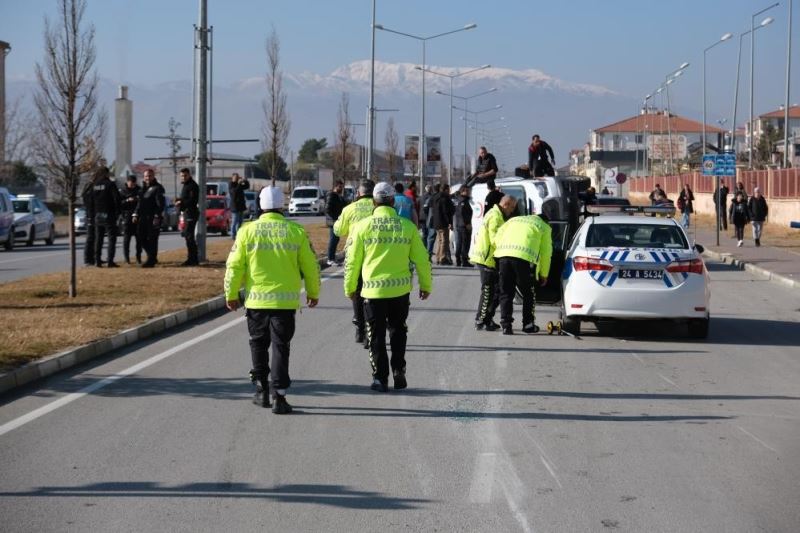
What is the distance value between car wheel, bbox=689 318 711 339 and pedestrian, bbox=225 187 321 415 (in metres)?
6.67

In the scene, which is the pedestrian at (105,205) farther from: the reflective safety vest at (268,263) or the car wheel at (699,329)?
the reflective safety vest at (268,263)

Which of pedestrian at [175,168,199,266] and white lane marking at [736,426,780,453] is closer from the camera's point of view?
white lane marking at [736,426,780,453]

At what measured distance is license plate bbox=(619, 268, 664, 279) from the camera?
14297 mm

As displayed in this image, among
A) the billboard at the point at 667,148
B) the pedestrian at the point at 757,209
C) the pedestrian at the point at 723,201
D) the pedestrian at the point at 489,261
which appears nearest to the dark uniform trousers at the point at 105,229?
the pedestrian at the point at 489,261

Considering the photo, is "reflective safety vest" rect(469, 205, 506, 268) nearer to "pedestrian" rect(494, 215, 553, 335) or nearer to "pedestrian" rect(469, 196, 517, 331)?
"pedestrian" rect(469, 196, 517, 331)

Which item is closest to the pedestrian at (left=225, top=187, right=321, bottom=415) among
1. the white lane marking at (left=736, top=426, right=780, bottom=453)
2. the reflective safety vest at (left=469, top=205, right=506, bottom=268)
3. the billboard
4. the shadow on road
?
the shadow on road

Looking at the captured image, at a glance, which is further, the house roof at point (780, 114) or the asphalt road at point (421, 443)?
the house roof at point (780, 114)

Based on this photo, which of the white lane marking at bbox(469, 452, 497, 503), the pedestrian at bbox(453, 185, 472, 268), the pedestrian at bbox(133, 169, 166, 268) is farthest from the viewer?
the pedestrian at bbox(453, 185, 472, 268)

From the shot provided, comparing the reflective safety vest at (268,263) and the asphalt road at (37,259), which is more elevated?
the reflective safety vest at (268,263)

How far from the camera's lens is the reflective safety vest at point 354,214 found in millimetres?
14639

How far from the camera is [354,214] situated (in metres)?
14.8

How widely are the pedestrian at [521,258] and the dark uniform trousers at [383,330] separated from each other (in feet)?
14.8

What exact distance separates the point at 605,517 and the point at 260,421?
3459mm

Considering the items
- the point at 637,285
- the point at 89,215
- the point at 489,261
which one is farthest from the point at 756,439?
the point at 89,215
